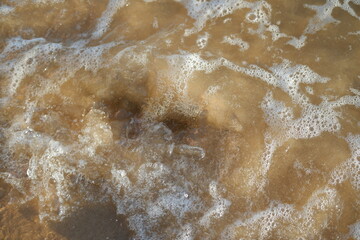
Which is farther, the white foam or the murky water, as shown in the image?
the white foam

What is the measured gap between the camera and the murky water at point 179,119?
2520mm

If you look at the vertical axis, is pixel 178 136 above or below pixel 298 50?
below

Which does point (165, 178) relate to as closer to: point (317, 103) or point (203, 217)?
point (203, 217)

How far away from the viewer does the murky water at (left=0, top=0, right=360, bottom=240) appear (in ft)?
8.27

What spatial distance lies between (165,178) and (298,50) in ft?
5.26

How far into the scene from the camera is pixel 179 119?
277 centimetres

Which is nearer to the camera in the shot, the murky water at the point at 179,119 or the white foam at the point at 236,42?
the murky water at the point at 179,119

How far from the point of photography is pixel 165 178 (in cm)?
260

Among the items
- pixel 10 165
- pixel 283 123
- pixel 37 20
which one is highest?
pixel 37 20

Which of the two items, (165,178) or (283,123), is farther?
(283,123)

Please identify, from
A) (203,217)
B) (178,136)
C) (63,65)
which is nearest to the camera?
(203,217)

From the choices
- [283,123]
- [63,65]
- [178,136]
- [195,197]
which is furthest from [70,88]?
[283,123]

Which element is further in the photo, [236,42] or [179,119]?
[236,42]

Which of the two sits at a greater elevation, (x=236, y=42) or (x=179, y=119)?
(x=236, y=42)
